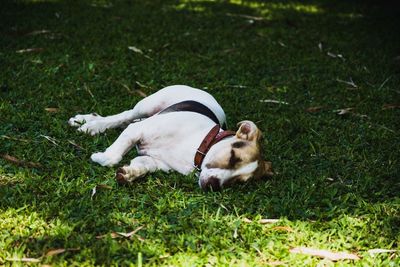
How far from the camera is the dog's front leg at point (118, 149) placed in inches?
A: 169

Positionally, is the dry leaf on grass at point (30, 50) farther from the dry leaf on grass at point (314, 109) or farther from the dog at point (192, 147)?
the dry leaf on grass at point (314, 109)

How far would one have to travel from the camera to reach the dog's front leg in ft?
14.1

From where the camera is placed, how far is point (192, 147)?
4297mm

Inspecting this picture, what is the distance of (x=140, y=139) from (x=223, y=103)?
184cm

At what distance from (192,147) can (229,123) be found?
131 centimetres

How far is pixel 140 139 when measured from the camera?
4.44 meters

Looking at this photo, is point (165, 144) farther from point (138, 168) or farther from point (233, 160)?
point (233, 160)

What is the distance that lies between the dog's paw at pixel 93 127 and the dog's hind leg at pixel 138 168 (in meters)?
0.80

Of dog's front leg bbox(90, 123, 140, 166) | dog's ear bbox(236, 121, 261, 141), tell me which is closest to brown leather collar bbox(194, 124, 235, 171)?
dog's ear bbox(236, 121, 261, 141)

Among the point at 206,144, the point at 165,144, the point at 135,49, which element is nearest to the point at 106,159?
the point at 165,144

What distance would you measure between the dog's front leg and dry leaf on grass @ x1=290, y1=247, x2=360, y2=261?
5.25 feet

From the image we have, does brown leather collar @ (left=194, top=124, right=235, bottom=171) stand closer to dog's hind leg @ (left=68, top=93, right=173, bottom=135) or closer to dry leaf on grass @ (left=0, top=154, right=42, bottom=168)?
dog's hind leg @ (left=68, top=93, right=173, bottom=135)

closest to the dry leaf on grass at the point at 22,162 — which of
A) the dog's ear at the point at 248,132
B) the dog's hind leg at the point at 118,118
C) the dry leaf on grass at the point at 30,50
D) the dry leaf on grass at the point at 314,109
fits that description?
the dog's hind leg at the point at 118,118

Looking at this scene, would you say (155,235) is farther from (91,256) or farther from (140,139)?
(140,139)
